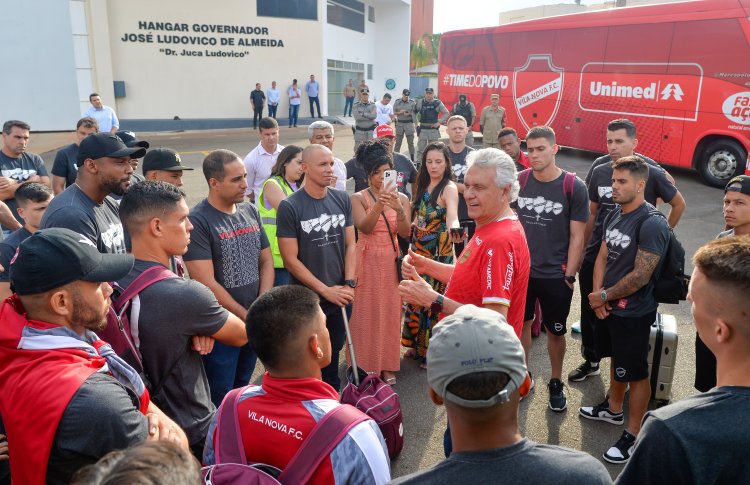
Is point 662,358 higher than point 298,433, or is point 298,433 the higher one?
point 298,433

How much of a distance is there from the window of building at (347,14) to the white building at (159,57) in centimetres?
28

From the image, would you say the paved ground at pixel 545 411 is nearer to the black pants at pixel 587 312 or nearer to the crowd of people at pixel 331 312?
the crowd of people at pixel 331 312

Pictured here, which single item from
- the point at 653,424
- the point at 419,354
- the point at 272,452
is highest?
the point at 653,424

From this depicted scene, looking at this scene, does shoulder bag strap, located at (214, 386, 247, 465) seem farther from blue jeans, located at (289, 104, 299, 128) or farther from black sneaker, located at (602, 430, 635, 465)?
blue jeans, located at (289, 104, 299, 128)

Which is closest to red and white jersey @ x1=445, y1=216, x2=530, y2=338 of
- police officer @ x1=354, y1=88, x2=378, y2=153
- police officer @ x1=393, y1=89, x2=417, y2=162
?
police officer @ x1=354, y1=88, x2=378, y2=153

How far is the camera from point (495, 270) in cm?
289

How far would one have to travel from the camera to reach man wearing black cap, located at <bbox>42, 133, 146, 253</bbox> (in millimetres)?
3301

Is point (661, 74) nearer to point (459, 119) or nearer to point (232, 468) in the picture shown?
point (459, 119)

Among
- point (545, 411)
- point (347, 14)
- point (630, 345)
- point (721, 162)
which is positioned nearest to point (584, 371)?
point (545, 411)

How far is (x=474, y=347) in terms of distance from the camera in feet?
4.63

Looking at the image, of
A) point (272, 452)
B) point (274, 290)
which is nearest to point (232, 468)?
point (272, 452)

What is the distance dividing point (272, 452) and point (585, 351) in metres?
3.66

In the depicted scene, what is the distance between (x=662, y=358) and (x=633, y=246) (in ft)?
3.49

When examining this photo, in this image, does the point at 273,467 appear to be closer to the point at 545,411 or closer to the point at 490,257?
the point at 490,257
